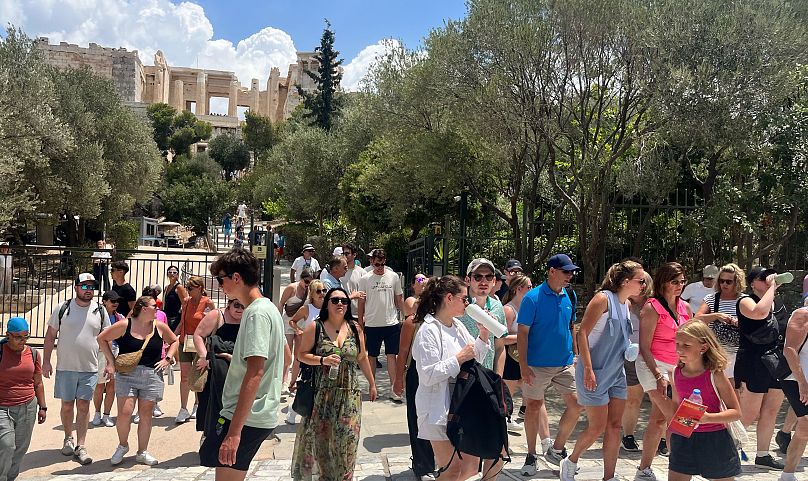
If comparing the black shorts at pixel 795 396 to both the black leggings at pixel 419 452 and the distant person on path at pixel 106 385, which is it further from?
the distant person on path at pixel 106 385

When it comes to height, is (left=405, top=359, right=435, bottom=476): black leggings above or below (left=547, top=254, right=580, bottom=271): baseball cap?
below

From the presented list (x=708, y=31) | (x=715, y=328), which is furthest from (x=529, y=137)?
(x=715, y=328)

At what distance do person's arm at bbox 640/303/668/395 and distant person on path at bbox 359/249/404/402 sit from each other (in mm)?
3490

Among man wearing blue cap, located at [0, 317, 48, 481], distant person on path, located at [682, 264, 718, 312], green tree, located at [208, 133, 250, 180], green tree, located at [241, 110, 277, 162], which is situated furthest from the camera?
green tree, located at [241, 110, 277, 162]

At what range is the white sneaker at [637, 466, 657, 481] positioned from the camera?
4816 millimetres

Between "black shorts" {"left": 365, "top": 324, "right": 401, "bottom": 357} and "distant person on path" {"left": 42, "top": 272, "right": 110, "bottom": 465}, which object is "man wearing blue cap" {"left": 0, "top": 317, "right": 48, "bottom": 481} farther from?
"black shorts" {"left": 365, "top": 324, "right": 401, "bottom": 357}

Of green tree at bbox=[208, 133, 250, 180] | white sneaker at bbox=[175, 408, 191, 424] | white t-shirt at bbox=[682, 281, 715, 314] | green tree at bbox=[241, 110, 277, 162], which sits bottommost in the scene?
white sneaker at bbox=[175, 408, 191, 424]

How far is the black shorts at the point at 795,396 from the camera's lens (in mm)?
5004

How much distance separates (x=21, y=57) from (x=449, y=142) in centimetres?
1278

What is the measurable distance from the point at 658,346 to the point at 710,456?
1225 millimetres

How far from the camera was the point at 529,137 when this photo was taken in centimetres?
1202

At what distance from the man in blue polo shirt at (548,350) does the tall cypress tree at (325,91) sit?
117 feet

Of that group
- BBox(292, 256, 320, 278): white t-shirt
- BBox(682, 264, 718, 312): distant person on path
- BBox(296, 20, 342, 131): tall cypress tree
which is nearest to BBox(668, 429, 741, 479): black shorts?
BBox(682, 264, 718, 312): distant person on path

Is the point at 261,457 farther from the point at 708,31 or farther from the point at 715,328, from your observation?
the point at 708,31
